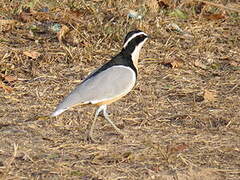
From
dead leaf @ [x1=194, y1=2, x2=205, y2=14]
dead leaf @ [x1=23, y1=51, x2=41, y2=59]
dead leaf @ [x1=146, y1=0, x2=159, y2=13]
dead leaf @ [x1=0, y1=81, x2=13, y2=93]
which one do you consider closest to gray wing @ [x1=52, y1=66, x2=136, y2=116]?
dead leaf @ [x1=0, y1=81, x2=13, y2=93]

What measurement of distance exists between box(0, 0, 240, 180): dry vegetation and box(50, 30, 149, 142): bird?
0.32m

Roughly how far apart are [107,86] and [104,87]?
0.03 meters

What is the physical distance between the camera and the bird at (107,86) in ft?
18.7

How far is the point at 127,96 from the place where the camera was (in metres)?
7.04

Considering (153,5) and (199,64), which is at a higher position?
(199,64)

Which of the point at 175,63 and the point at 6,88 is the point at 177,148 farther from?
the point at 175,63

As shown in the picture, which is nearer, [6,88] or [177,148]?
[177,148]

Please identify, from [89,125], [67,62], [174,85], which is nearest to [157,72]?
[174,85]

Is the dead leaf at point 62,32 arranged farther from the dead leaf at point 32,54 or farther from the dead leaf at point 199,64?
the dead leaf at point 199,64

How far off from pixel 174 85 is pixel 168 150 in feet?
6.62

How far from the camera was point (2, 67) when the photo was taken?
7547mm

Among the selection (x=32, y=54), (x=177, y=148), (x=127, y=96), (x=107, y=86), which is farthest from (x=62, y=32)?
(x=177, y=148)

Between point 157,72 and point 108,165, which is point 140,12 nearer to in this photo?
point 157,72

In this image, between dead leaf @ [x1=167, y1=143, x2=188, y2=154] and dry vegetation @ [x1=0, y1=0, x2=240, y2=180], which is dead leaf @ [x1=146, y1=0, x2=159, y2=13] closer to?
dry vegetation @ [x1=0, y1=0, x2=240, y2=180]
